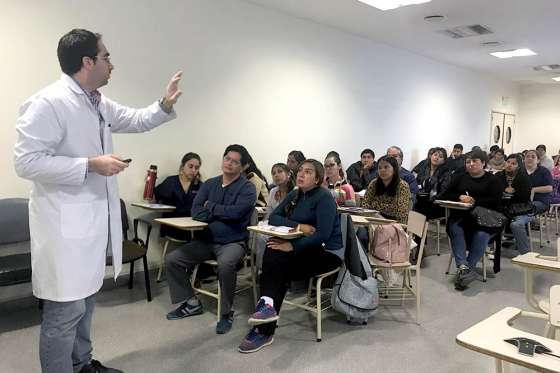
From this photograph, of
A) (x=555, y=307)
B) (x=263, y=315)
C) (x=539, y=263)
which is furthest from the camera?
(x=263, y=315)

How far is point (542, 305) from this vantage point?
236 cm

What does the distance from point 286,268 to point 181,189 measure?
164 cm

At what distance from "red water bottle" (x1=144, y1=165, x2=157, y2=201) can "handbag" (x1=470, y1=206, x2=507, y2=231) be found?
3.08 m

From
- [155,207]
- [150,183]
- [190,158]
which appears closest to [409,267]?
[155,207]

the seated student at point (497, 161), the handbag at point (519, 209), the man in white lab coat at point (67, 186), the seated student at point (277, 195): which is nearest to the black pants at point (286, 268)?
the seated student at point (277, 195)

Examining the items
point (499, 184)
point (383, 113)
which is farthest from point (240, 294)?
point (383, 113)

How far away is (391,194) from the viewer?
4137 millimetres

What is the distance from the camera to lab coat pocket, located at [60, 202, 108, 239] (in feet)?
6.02

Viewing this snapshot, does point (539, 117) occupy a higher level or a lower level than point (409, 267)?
higher

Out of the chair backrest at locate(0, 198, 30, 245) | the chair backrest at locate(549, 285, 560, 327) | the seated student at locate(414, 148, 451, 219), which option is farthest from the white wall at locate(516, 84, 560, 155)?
the chair backrest at locate(0, 198, 30, 245)

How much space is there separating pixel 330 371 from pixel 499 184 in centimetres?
285

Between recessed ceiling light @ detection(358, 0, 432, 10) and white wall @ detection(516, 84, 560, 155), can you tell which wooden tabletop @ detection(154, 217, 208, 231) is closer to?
recessed ceiling light @ detection(358, 0, 432, 10)

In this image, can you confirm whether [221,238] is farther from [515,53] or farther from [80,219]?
[515,53]

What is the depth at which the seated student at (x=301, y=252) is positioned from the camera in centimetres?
283
